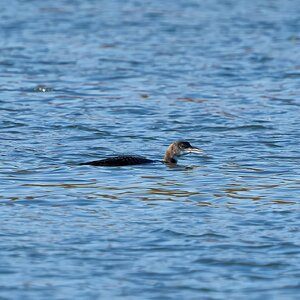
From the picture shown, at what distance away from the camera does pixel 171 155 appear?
14578 mm

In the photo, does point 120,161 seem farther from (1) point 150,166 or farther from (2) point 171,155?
(2) point 171,155

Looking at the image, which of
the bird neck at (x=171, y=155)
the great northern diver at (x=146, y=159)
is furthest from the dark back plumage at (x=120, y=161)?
the bird neck at (x=171, y=155)

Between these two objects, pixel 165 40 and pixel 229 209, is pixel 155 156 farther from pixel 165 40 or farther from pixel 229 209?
pixel 165 40

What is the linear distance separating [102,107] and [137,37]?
9.62 metres

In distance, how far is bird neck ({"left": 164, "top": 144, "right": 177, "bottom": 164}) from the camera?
1454 cm

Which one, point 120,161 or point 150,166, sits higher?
point 120,161

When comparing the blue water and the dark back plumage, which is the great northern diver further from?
the blue water

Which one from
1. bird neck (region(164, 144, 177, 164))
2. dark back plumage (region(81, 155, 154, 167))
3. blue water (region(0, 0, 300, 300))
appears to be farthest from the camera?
bird neck (region(164, 144, 177, 164))

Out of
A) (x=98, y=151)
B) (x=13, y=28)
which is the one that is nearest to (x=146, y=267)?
(x=98, y=151)

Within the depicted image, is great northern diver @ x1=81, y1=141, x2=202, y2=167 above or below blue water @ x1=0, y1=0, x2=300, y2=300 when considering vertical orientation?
above

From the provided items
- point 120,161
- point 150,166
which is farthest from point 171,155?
point 120,161

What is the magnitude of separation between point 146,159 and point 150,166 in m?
0.10

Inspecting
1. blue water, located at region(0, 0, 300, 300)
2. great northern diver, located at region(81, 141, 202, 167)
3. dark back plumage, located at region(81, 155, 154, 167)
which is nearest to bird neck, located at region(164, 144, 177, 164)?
great northern diver, located at region(81, 141, 202, 167)

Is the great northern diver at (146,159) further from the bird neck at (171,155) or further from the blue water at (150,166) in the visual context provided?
the blue water at (150,166)
